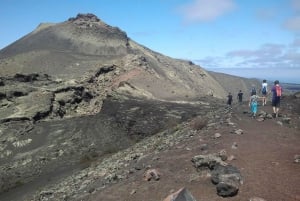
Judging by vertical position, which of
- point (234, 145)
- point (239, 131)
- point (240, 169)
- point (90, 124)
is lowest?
point (90, 124)

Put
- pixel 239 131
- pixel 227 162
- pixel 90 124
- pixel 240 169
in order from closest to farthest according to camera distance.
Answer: pixel 240 169
pixel 227 162
pixel 239 131
pixel 90 124

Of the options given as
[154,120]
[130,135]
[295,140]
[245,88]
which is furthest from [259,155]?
[245,88]

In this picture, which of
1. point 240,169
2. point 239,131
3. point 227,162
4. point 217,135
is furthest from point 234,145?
point 240,169

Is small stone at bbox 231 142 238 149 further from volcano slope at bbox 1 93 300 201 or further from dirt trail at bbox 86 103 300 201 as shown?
dirt trail at bbox 86 103 300 201

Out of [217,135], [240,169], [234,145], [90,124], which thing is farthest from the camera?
[90,124]

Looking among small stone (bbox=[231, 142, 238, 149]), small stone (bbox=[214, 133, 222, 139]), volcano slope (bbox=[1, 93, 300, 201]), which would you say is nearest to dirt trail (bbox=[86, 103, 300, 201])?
volcano slope (bbox=[1, 93, 300, 201])

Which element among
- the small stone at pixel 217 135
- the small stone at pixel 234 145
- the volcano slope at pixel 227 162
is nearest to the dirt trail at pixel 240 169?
the volcano slope at pixel 227 162

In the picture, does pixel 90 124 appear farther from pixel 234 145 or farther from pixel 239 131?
pixel 234 145

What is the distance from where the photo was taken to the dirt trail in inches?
537

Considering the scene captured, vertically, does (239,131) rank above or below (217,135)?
above

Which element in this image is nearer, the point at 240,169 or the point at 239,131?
the point at 240,169

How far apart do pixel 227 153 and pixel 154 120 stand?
30632 mm

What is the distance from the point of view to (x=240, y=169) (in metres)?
15.5

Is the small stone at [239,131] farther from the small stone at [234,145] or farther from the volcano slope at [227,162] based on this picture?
the small stone at [234,145]
